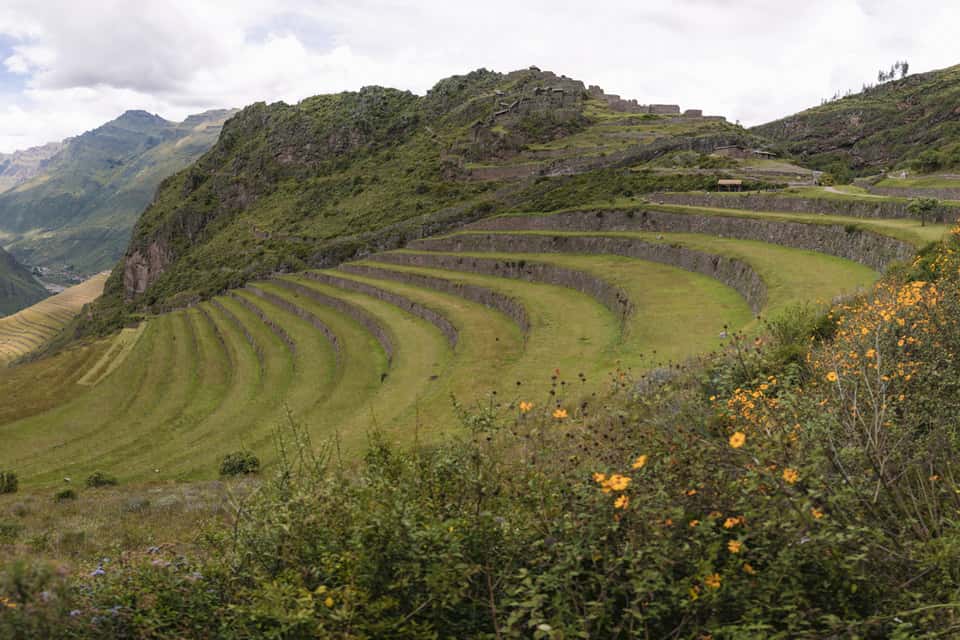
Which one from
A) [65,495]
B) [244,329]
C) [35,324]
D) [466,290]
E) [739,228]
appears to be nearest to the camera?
[65,495]

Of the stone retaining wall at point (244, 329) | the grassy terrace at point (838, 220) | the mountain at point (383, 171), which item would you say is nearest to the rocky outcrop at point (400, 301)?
the stone retaining wall at point (244, 329)

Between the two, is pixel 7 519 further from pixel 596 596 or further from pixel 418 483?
pixel 596 596

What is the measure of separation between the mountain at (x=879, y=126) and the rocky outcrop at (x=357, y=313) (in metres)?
66.2

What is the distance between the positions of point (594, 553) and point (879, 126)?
482 ft

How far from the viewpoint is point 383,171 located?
88438 millimetres

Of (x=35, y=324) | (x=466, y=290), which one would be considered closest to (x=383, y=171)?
(x=466, y=290)

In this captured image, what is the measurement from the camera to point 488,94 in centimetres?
9606

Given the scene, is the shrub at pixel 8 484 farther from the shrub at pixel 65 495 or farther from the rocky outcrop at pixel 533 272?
the rocky outcrop at pixel 533 272

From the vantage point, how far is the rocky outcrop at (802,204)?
21495mm

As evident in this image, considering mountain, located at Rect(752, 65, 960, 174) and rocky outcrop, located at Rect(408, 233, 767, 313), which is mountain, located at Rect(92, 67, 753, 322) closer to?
rocky outcrop, located at Rect(408, 233, 767, 313)

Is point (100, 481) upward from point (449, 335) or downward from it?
downward

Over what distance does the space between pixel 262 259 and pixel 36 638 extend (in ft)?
231

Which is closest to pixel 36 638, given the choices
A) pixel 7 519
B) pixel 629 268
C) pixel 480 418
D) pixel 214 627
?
pixel 214 627

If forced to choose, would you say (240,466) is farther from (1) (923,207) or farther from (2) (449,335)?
(1) (923,207)
